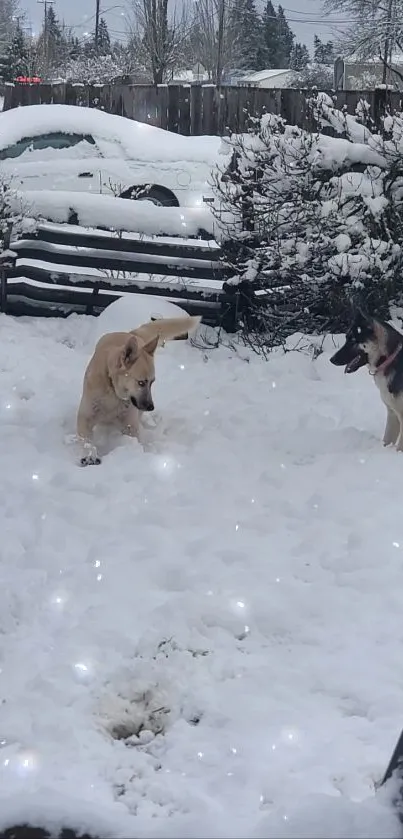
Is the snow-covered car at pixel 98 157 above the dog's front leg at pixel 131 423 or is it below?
above

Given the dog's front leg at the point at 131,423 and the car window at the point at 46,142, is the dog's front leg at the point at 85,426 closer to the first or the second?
the dog's front leg at the point at 131,423

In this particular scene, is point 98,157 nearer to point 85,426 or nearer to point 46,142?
point 46,142

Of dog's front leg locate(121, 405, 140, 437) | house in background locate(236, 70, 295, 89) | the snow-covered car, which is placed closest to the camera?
dog's front leg locate(121, 405, 140, 437)

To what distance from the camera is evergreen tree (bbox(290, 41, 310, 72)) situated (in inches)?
2208

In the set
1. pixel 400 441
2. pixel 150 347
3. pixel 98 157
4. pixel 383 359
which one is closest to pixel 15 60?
pixel 98 157

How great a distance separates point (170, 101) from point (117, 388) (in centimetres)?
1707

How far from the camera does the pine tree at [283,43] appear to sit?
5764 cm

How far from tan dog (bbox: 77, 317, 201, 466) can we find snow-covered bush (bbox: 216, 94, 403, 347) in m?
2.61

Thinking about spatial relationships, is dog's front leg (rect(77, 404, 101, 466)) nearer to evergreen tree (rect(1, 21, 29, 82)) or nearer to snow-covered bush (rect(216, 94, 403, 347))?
snow-covered bush (rect(216, 94, 403, 347))

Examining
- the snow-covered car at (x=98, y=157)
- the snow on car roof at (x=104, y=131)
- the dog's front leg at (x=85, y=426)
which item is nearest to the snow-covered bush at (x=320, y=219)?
the dog's front leg at (x=85, y=426)

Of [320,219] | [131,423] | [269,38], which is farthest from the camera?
[269,38]

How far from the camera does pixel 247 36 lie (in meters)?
50.2

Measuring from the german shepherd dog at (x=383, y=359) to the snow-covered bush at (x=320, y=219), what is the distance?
1910mm

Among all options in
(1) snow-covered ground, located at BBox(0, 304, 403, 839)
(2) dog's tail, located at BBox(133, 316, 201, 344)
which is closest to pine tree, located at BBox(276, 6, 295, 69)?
(2) dog's tail, located at BBox(133, 316, 201, 344)
